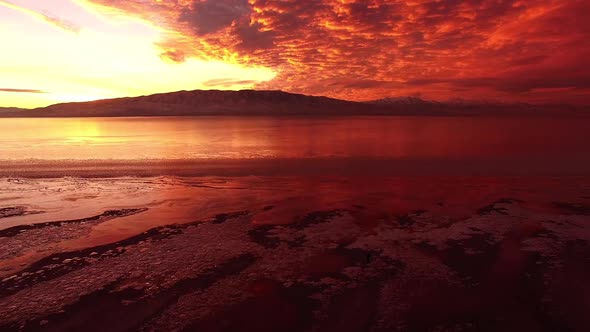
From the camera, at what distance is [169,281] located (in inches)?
230

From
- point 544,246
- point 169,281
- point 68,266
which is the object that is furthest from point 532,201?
point 68,266

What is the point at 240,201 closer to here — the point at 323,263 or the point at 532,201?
the point at 323,263

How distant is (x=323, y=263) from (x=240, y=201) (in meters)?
4.91

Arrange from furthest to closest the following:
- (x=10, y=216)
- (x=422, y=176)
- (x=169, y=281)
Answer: (x=422, y=176), (x=10, y=216), (x=169, y=281)

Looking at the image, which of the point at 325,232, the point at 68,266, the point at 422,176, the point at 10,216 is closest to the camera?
the point at 68,266

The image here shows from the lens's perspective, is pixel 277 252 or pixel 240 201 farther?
pixel 240 201

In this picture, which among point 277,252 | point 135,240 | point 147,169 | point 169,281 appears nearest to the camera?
point 169,281

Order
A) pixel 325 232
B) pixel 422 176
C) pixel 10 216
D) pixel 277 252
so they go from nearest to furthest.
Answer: pixel 277 252, pixel 325 232, pixel 10 216, pixel 422 176

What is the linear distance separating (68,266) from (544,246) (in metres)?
8.72

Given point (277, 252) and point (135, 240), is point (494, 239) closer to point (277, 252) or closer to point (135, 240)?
point (277, 252)

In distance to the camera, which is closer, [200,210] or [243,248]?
[243,248]

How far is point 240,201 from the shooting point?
35.8 feet

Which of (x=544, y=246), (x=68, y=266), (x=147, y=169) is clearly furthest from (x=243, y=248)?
(x=147, y=169)

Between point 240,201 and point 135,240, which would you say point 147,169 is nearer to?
point 240,201
